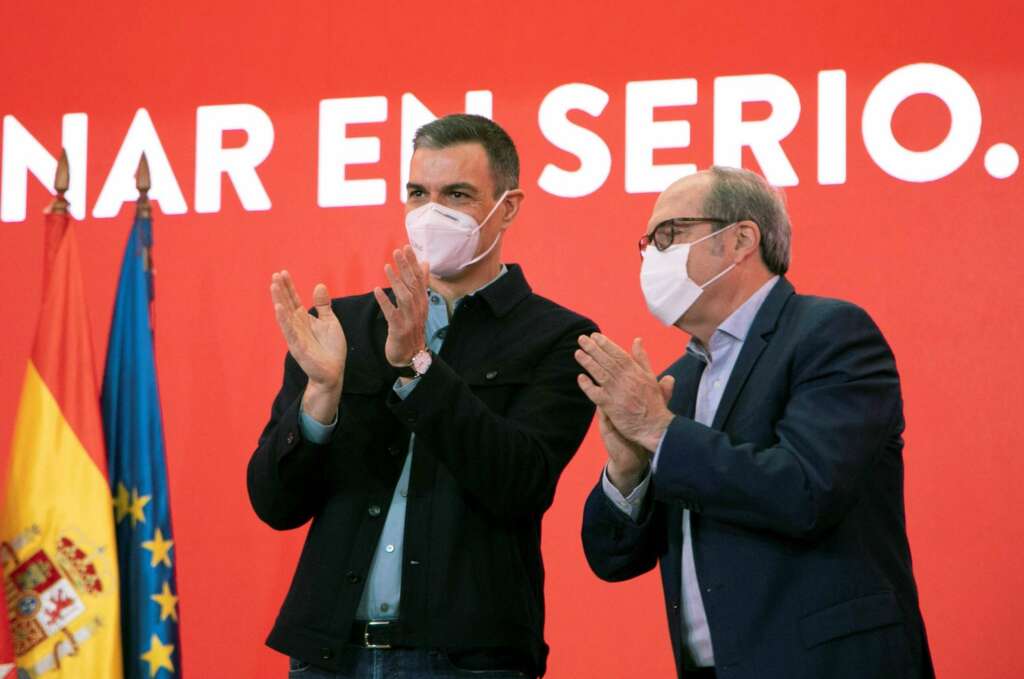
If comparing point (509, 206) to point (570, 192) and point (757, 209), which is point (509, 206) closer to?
point (757, 209)

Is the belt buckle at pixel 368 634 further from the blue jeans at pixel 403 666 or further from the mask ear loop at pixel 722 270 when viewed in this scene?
the mask ear loop at pixel 722 270

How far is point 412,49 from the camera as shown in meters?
4.13

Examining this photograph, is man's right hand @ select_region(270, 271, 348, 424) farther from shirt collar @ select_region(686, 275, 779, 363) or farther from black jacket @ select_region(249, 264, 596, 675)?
shirt collar @ select_region(686, 275, 779, 363)

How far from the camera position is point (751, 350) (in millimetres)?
2410

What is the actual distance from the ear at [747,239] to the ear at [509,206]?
0.52m

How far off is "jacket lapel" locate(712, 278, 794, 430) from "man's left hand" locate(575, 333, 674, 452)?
0.11 meters

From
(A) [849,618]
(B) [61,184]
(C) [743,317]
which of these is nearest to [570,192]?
(B) [61,184]

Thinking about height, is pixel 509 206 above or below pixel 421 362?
above

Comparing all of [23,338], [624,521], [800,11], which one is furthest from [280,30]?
[624,521]

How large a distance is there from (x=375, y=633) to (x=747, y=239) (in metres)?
0.95

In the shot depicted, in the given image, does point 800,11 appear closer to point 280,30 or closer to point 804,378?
point 280,30

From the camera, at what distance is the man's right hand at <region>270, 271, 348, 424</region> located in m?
2.50

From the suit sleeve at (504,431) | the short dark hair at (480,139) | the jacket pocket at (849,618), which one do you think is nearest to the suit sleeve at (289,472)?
the suit sleeve at (504,431)

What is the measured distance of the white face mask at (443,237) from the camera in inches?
108
